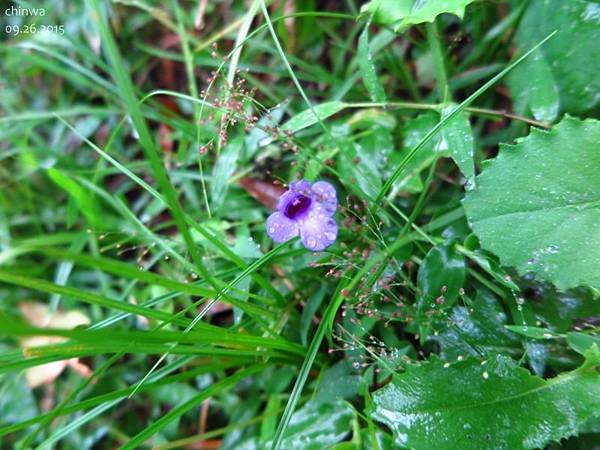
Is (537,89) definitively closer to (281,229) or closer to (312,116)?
(312,116)

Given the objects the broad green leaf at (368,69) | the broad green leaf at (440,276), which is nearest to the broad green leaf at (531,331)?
the broad green leaf at (440,276)

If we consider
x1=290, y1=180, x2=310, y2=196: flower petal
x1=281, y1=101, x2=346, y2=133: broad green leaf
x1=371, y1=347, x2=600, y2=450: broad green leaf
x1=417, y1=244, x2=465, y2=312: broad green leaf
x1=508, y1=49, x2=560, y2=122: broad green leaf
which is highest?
x1=281, y1=101, x2=346, y2=133: broad green leaf

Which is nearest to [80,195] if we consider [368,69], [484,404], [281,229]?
[281,229]

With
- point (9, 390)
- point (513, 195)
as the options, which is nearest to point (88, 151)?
point (9, 390)

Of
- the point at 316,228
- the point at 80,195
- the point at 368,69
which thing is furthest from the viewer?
the point at 80,195

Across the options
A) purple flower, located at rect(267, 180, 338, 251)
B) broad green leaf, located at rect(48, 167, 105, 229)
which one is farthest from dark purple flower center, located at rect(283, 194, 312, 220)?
broad green leaf, located at rect(48, 167, 105, 229)

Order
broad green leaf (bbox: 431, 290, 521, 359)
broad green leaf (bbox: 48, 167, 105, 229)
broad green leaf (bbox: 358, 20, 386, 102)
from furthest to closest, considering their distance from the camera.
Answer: broad green leaf (bbox: 48, 167, 105, 229) → broad green leaf (bbox: 358, 20, 386, 102) → broad green leaf (bbox: 431, 290, 521, 359)

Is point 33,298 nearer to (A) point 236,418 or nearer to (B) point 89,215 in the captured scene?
(B) point 89,215

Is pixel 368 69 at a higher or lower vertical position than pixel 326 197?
higher

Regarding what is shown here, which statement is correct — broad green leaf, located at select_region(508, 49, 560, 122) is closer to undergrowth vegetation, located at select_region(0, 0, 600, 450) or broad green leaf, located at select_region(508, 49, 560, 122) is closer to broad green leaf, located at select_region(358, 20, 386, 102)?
undergrowth vegetation, located at select_region(0, 0, 600, 450)
